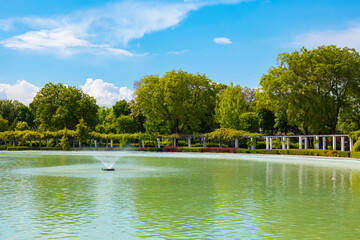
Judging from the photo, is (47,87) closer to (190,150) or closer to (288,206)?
(190,150)

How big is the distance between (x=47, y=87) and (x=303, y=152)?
51296mm

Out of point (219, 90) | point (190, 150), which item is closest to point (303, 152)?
point (190, 150)

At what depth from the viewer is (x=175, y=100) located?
71.2 m

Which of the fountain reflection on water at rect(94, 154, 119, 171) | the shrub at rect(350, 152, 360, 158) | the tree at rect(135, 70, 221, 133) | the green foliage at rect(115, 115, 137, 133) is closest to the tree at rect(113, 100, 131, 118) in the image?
the green foliage at rect(115, 115, 137, 133)

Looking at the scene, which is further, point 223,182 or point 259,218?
point 223,182

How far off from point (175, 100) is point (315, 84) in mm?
24095

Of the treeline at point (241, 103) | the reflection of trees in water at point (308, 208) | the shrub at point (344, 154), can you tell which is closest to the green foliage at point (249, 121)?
the treeline at point (241, 103)

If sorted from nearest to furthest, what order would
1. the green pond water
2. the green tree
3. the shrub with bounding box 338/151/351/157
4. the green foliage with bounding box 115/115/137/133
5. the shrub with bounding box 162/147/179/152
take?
the green pond water, the shrub with bounding box 338/151/351/157, the shrub with bounding box 162/147/179/152, the green foliage with bounding box 115/115/137/133, the green tree

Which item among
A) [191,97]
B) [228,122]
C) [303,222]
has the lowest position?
[303,222]

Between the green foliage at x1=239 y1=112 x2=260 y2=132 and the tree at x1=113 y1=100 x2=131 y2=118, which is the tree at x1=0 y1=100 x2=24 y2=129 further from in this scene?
the green foliage at x1=239 y1=112 x2=260 y2=132

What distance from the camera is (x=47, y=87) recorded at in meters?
78.6

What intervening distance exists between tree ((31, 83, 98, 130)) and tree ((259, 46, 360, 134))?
36.3m

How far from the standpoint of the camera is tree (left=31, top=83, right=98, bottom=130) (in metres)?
76.3

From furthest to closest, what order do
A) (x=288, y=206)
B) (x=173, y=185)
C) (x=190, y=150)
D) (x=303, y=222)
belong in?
1. (x=190, y=150)
2. (x=173, y=185)
3. (x=288, y=206)
4. (x=303, y=222)
